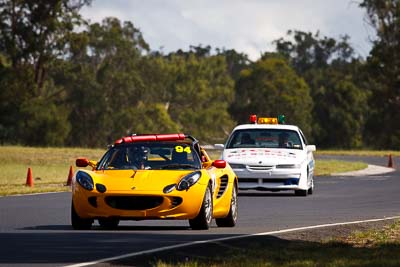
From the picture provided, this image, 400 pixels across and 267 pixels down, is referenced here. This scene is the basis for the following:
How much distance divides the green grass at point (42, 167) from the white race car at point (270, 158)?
4.84m

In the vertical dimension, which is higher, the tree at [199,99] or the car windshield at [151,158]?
the tree at [199,99]

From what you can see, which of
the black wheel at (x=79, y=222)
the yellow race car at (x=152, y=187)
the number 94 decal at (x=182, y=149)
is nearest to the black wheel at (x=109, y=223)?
the yellow race car at (x=152, y=187)

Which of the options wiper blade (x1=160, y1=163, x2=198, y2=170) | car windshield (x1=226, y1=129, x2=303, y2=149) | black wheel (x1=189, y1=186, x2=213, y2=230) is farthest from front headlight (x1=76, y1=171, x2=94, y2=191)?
car windshield (x1=226, y1=129, x2=303, y2=149)

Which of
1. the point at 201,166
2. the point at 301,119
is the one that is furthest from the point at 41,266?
Answer: the point at 301,119

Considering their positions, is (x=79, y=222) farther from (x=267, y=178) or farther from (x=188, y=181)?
(x=267, y=178)

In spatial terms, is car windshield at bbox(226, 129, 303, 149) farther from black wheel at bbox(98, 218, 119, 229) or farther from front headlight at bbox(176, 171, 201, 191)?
front headlight at bbox(176, 171, 201, 191)

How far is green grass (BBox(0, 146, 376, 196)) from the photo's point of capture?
116ft

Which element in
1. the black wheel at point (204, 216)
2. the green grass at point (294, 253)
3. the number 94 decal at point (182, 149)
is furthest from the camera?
the number 94 decal at point (182, 149)

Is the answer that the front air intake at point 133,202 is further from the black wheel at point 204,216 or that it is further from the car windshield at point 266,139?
the car windshield at point 266,139

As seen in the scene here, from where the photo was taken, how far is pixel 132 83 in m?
112

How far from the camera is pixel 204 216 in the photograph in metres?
18.5

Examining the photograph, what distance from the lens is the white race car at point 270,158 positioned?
3069cm

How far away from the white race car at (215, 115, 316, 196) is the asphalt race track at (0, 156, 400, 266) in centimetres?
35

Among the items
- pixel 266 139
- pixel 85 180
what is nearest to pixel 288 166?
pixel 266 139
